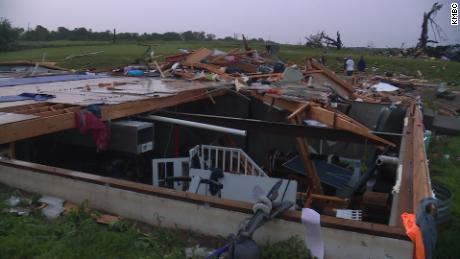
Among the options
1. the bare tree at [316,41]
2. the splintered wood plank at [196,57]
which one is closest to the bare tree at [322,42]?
the bare tree at [316,41]

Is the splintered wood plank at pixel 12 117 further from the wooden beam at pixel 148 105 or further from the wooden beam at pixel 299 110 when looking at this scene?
the wooden beam at pixel 299 110

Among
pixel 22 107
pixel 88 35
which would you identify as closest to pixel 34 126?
pixel 22 107

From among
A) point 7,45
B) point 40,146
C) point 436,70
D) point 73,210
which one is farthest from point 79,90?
point 7,45

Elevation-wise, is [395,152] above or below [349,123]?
below

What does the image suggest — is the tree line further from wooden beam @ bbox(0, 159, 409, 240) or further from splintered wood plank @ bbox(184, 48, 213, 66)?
wooden beam @ bbox(0, 159, 409, 240)

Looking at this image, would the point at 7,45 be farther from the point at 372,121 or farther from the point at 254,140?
the point at 372,121

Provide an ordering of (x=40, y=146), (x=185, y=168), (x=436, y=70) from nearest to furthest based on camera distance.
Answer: (x=185, y=168) < (x=40, y=146) < (x=436, y=70)

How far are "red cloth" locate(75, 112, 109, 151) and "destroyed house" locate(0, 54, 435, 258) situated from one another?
13 mm

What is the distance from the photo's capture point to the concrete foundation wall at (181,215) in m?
2.84

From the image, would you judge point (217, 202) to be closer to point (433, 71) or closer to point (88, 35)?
point (433, 71)

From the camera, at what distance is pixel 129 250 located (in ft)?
9.70

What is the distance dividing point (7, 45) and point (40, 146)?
27812 mm

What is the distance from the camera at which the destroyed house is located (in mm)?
3232

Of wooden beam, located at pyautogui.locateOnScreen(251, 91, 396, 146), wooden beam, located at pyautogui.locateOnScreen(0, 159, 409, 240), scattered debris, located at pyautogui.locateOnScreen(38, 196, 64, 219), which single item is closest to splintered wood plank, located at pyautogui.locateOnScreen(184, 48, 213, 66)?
wooden beam, located at pyautogui.locateOnScreen(251, 91, 396, 146)
